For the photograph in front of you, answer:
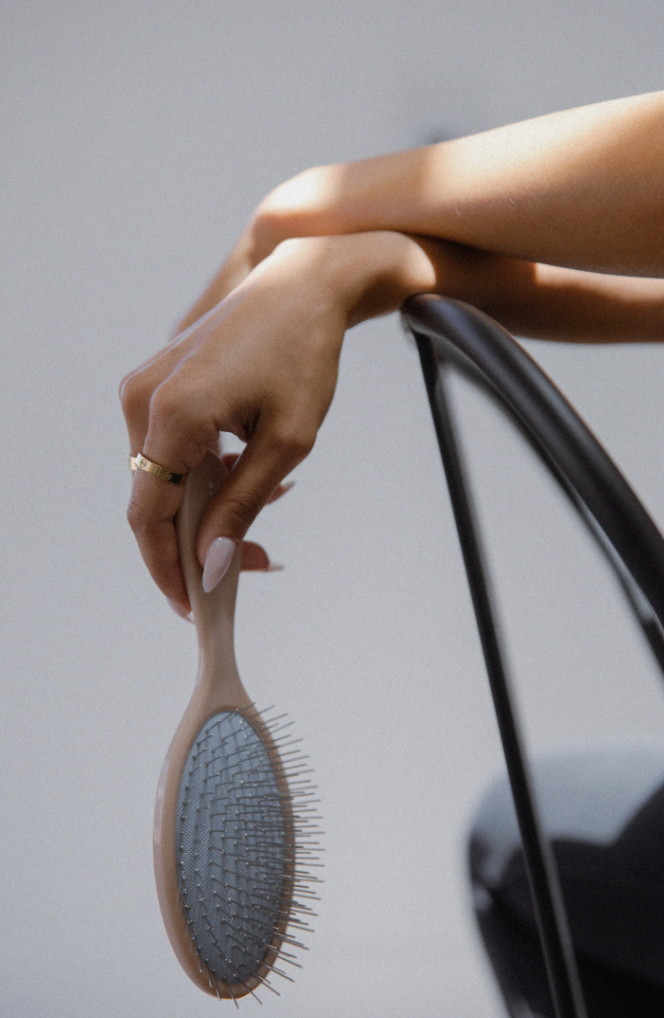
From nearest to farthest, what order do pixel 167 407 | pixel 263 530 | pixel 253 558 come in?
pixel 167 407, pixel 253 558, pixel 263 530

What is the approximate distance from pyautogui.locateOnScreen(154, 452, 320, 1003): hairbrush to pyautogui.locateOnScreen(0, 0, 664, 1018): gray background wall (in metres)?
0.95

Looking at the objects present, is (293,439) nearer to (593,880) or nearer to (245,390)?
(245,390)

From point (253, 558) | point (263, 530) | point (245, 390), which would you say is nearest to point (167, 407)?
point (245, 390)

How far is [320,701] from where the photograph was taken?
1311 millimetres

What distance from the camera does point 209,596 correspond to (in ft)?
1.07

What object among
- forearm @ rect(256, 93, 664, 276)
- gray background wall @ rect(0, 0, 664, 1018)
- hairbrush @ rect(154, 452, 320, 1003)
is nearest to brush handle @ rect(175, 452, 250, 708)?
hairbrush @ rect(154, 452, 320, 1003)

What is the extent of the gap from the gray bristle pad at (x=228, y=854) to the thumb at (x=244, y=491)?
0.08 meters

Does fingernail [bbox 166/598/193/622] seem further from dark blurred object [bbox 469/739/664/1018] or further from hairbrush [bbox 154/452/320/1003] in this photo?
dark blurred object [bbox 469/739/664/1018]

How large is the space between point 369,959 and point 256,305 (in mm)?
1266

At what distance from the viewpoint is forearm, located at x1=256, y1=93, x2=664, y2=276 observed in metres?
0.28

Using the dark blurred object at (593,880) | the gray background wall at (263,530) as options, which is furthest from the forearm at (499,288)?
the gray background wall at (263,530)

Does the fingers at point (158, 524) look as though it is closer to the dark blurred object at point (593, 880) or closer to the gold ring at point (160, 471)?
the gold ring at point (160, 471)

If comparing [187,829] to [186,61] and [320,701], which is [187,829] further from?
[186,61]

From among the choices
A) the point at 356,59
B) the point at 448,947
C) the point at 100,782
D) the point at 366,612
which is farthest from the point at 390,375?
the point at 448,947
